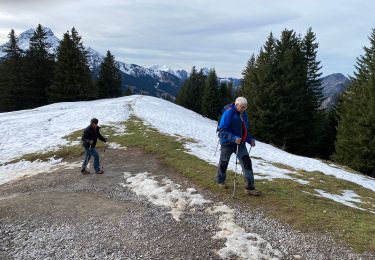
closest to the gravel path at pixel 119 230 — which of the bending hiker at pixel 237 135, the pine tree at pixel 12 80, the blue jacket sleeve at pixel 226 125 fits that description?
the bending hiker at pixel 237 135

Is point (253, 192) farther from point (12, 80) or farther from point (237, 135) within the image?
point (12, 80)

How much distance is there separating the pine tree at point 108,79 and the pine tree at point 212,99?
19.6 meters

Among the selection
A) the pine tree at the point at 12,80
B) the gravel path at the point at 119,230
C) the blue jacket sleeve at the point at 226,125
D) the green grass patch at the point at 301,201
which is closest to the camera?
the gravel path at the point at 119,230

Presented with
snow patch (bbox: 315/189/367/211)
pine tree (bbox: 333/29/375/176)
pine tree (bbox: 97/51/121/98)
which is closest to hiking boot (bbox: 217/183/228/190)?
snow patch (bbox: 315/189/367/211)

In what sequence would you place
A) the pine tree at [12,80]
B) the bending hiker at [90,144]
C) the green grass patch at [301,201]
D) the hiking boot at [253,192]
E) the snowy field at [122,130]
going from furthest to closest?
the pine tree at [12,80] → the snowy field at [122,130] → the bending hiker at [90,144] → the hiking boot at [253,192] → the green grass patch at [301,201]

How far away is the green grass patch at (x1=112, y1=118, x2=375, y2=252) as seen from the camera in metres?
8.70

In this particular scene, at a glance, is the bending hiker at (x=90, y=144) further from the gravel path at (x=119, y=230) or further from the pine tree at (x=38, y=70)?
the pine tree at (x=38, y=70)

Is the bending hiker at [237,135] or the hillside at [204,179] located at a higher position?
the bending hiker at [237,135]

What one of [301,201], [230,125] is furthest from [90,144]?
[301,201]

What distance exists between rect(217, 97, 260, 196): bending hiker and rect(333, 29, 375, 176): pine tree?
86.1ft

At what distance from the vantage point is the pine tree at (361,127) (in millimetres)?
33125

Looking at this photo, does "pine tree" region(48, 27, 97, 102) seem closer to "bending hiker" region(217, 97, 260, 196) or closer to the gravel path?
the gravel path

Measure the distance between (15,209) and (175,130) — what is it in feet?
51.6

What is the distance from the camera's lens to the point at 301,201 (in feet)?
35.6
